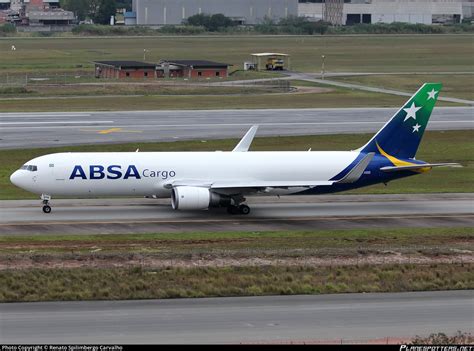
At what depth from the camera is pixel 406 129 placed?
177 feet

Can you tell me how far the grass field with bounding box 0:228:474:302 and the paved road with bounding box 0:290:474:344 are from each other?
97cm

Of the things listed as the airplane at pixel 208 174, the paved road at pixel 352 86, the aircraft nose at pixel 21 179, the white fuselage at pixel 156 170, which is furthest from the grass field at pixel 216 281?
the paved road at pixel 352 86

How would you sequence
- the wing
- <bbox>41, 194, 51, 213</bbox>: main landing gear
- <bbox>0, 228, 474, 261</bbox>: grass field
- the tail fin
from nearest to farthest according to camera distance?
<bbox>0, 228, 474, 261</bbox>: grass field < the wing < <bbox>41, 194, 51, 213</bbox>: main landing gear < the tail fin

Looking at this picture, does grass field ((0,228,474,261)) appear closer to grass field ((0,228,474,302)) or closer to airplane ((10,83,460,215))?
grass field ((0,228,474,302))

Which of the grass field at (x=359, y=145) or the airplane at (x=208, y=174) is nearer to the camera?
the airplane at (x=208, y=174)

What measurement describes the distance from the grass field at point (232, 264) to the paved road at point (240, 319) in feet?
3.17

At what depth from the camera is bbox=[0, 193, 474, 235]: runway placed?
47625 mm

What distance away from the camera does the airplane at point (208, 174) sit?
50438 millimetres

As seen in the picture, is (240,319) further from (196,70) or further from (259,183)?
(196,70)

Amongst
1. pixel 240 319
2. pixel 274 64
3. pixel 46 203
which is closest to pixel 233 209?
pixel 46 203

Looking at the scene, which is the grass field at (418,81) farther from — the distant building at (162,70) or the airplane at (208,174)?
the airplane at (208,174)

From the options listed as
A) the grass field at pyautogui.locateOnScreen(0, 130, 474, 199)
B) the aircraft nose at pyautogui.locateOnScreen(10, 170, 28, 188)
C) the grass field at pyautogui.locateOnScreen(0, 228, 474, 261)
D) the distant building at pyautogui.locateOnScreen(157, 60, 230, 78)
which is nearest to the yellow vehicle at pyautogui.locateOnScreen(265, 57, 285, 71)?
the distant building at pyautogui.locateOnScreen(157, 60, 230, 78)

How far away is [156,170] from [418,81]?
85.0m

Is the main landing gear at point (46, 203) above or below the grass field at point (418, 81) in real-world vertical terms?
below
